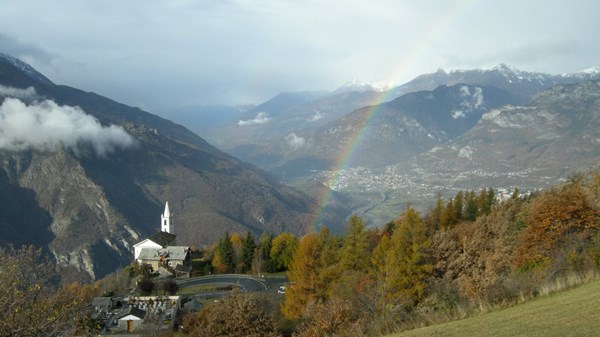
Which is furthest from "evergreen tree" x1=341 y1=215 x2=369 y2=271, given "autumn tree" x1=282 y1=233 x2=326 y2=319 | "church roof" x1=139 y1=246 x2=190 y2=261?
"church roof" x1=139 y1=246 x2=190 y2=261

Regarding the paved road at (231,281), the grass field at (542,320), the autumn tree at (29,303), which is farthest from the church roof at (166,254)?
the grass field at (542,320)

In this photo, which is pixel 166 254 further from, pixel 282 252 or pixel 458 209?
pixel 458 209

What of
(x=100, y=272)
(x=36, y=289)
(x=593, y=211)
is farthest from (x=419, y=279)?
(x=100, y=272)

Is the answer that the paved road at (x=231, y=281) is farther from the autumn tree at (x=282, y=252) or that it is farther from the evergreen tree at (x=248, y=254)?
the autumn tree at (x=282, y=252)

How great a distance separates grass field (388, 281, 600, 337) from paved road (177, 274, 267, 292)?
4073 cm

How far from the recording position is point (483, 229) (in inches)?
1393

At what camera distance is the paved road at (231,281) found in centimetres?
5512

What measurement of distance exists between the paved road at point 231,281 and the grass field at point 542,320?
40.7 metres

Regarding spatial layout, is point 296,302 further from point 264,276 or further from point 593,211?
point 264,276

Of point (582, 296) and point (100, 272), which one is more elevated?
point (582, 296)

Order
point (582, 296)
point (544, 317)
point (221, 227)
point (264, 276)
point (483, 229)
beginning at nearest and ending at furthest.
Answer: point (544, 317), point (582, 296), point (483, 229), point (264, 276), point (221, 227)

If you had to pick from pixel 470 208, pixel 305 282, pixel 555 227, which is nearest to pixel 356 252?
pixel 305 282

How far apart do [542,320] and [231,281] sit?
4875 centimetres

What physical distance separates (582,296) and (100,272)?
506ft
